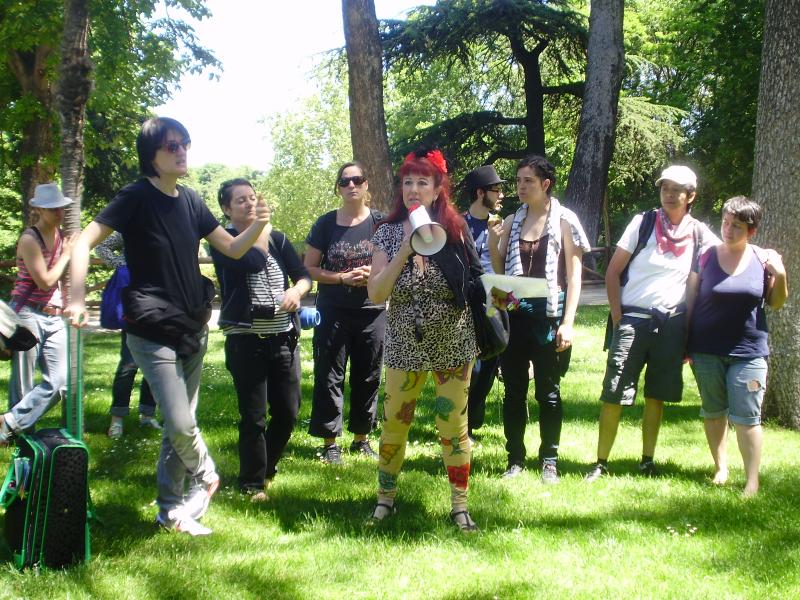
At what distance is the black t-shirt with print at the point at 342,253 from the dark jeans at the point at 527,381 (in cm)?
108

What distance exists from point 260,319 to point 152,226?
1.00m

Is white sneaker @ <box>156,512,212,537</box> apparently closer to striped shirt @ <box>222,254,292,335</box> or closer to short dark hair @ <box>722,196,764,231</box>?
striped shirt @ <box>222,254,292,335</box>

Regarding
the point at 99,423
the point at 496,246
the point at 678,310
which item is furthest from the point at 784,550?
the point at 99,423

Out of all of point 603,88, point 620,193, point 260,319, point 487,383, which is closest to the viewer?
point 260,319

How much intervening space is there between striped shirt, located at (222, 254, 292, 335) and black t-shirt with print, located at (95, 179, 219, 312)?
0.67m

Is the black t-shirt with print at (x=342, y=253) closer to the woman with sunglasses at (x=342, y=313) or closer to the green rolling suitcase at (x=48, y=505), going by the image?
the woman with sunglasses at (x=342, y=313)

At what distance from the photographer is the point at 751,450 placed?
4781mm

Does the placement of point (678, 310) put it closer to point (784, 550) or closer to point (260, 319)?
point (784, 550)

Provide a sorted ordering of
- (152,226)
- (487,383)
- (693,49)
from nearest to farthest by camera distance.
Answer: (152,226), (487,383), (693,49)

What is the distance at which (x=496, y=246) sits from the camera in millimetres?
5379

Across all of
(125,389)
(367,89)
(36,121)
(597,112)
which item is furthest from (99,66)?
(125,389)

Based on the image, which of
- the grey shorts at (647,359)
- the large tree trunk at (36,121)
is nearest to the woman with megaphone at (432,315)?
the grey shorts at (647,359)

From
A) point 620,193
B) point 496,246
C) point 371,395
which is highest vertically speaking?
point 620,193

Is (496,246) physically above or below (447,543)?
above
